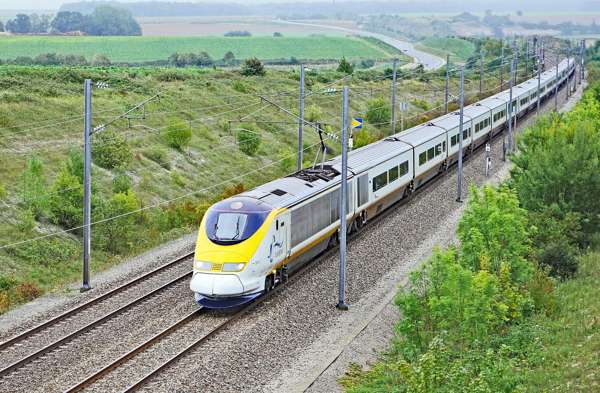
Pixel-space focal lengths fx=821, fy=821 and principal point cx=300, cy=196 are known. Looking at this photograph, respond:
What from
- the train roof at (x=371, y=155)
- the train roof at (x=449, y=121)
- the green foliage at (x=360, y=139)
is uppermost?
the train roof at (x=449, y=121)

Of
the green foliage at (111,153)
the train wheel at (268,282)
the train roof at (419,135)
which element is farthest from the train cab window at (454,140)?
the train wheel at (268,282)

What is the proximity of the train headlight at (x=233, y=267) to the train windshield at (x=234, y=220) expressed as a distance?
691mm

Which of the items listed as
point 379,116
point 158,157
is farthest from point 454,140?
point 379,116

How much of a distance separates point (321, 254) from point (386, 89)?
2531 inches

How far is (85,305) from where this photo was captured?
24.5 metres

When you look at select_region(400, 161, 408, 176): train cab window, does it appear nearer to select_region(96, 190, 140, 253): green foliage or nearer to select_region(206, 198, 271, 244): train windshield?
select_region(96, 190, 140, 253): green foliage

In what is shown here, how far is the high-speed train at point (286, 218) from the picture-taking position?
23.4 metres

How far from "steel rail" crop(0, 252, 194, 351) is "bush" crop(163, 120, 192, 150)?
745 inches

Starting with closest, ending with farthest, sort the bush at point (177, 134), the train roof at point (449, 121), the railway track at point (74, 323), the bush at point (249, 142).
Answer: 1. the railway track at point (74, 323)
2. the train roof at point (449, 121)
3. the bush at point (177, 134)
4. the bush at point (249, 142)

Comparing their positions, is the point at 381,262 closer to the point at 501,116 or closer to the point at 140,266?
the point at 140,266

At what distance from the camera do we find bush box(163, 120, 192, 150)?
158 feet

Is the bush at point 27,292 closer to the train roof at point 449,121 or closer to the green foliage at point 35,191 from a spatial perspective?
the green foliage at point 35,191

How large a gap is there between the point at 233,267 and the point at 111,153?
20.5 meters

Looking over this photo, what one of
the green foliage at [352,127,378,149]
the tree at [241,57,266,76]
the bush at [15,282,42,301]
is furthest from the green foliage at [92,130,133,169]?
the tree at [241,57,266,76]
